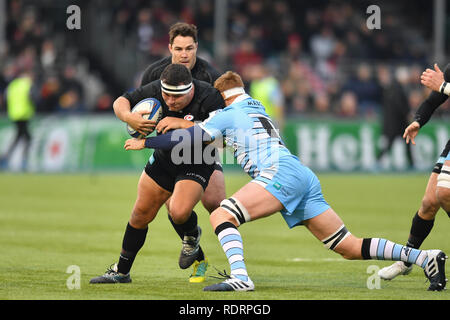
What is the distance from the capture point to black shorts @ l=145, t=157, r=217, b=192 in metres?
8.35

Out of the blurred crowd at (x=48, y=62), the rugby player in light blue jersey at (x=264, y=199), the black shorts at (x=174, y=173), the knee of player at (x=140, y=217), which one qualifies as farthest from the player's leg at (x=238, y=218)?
the blurred crowd at (x=48, y=62)

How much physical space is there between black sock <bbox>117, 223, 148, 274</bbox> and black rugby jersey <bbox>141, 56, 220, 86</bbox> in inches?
62.0

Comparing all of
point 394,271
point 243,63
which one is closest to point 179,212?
point 394,271

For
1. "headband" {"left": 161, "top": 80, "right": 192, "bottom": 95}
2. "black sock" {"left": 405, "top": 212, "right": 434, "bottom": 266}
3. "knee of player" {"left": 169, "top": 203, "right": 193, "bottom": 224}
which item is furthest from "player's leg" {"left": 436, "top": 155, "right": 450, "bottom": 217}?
"headband" {"left": 161, "top": 80, "right": 192, "bottom": 95}

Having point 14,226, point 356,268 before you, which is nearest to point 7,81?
point 14,226

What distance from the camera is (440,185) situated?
817 cm

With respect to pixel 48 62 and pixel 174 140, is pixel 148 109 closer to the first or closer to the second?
pixel 174 140

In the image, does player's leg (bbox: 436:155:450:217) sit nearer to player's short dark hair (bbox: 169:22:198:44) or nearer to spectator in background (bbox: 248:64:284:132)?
player's short dark hair (bbox: 169:22:198:44)

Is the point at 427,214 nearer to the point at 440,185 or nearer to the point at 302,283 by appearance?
the point at 440,185

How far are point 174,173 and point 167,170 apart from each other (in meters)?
0.07

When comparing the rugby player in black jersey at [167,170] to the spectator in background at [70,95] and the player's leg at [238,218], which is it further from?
the spectator in background at [70,95]

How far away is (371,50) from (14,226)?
17.3m

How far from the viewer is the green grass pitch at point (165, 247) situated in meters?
7.70

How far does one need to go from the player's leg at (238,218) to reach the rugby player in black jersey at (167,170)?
74 cm
